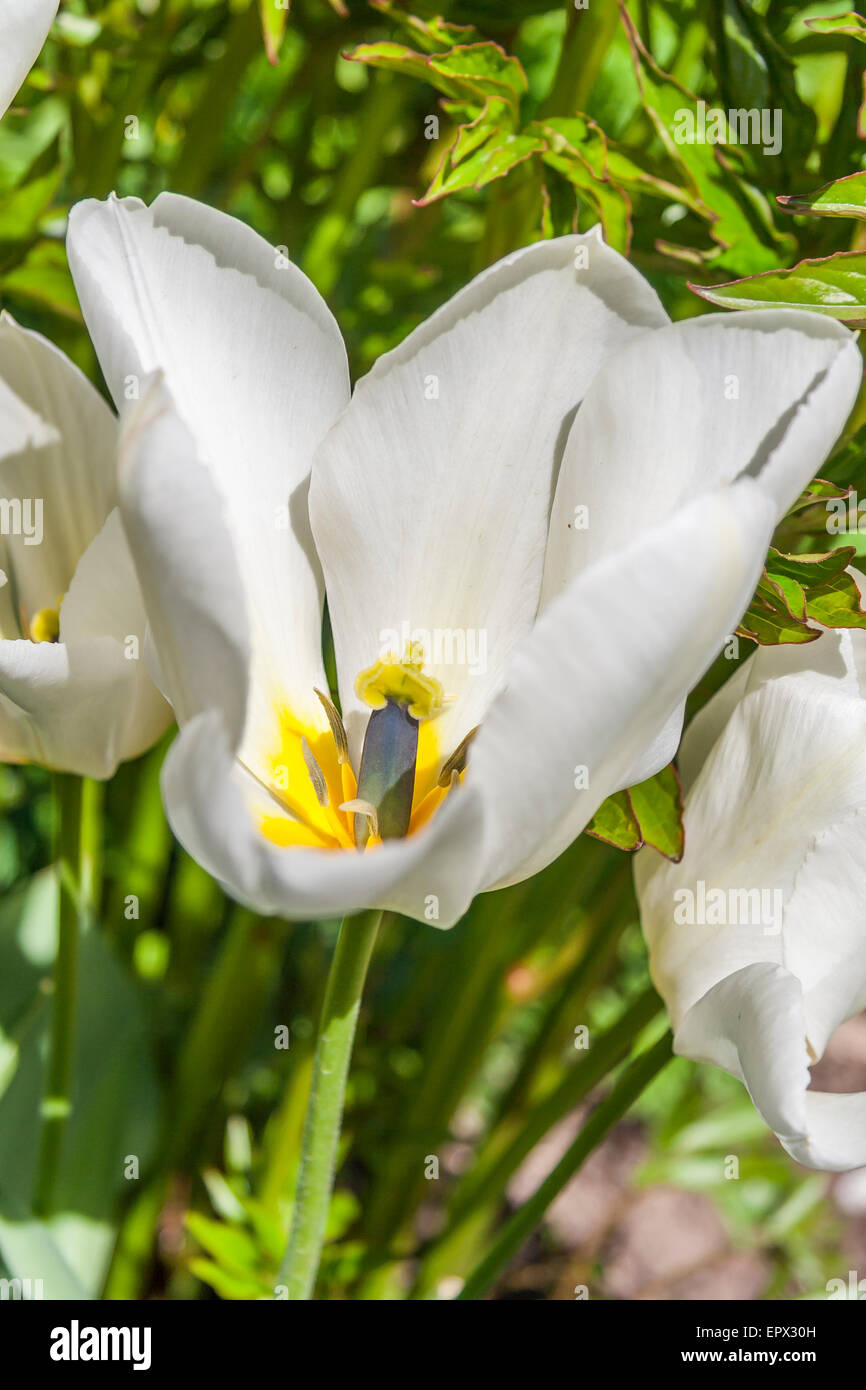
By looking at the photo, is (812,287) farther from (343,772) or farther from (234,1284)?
(234,1284)

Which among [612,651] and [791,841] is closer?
[612,651]

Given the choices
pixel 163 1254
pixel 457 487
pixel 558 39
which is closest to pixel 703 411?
pixel 457 487

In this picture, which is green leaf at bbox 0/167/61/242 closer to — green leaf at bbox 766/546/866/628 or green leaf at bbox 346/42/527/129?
green leaf at bbox 346/42/527/129

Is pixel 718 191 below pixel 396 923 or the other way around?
the other way around

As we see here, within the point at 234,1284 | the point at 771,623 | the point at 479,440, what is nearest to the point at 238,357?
the point at 479,440

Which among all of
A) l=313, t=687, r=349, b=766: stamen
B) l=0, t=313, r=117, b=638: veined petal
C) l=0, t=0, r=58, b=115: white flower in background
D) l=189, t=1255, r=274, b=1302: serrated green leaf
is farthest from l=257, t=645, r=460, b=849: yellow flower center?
l=189, t=1255, r=274, b=1302: serrated green leaf

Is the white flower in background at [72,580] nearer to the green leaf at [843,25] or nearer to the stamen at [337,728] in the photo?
the stamen at [337,728]
